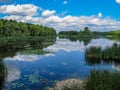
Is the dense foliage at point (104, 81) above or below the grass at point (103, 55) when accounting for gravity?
above

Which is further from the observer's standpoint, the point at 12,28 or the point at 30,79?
the point at 12,28

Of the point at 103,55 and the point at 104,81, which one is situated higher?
the point at 104,81

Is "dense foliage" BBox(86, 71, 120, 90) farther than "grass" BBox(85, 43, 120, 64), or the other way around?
"grass" BBox(85, 43, 120, 64)

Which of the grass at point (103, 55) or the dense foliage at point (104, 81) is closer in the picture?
the dense foliage at point (104, 81)

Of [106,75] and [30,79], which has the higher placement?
[106,75]

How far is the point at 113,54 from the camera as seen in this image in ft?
93.6

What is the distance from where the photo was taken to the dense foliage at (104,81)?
10.8 meters

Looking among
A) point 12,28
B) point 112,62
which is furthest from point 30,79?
point 12,28

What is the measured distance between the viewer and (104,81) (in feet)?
36.9

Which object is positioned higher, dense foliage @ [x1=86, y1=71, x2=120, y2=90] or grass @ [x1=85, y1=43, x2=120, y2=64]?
dense foliage @ [x1=86, y1=71, x2=120, y2=90]

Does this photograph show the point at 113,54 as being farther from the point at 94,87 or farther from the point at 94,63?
the point at 94,87

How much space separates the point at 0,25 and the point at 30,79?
64.1m

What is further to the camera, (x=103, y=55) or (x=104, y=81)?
(x=103, y=55)

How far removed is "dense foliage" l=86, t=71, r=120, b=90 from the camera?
10.8m
